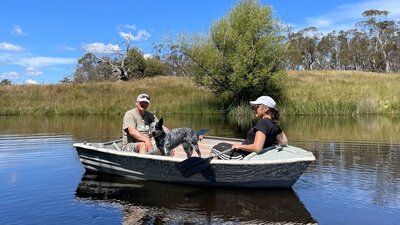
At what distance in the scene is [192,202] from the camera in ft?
23.5

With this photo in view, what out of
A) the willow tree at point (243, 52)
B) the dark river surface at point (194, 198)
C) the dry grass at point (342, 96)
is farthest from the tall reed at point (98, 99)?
the dark river surface at point (194, 198)

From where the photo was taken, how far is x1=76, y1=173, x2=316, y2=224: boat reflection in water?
20.6 ft

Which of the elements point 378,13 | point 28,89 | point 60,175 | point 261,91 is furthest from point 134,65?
point 60,175

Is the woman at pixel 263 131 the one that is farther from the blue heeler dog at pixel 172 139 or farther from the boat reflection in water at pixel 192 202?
the blue heeler dog at pixel 172 139

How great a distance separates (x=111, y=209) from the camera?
22.3 feet

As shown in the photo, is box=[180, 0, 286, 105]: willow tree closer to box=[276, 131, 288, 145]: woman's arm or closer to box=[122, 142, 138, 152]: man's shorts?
box=[122, 142, 138, 152]: man's shorts

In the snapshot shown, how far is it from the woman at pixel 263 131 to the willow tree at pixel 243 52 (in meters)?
21.1

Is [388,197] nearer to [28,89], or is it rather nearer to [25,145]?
[25,145]

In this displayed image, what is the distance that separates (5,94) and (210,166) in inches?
1228

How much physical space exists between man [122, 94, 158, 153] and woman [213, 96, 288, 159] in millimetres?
2034

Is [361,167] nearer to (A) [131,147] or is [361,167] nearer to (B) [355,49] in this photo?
(A) [131,147]

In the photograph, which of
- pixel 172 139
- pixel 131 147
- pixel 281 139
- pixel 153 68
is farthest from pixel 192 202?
pixel 153 68

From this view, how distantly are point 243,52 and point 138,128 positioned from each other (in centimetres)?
2036

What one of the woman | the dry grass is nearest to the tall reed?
the dry grass
